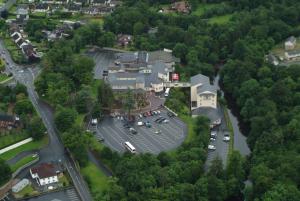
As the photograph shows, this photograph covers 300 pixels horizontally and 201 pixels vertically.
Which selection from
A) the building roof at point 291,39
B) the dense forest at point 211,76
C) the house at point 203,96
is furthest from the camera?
the building roof at point 291,39

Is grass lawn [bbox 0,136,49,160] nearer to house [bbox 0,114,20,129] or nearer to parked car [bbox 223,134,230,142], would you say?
house [bbox 0,114,20,129]

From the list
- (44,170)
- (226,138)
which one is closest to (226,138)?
(226,138)

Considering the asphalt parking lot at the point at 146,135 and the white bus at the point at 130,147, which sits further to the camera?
the asphalt parking lot at the point at 146,135

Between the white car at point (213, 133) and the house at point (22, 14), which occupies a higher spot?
the white car at point (213, 133)

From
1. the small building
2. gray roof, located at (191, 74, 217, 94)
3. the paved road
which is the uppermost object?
gray roof, located at (191, 74, 217, 94)

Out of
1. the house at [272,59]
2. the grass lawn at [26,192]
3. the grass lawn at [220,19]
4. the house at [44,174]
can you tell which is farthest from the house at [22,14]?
the grass lawn at [26,192]

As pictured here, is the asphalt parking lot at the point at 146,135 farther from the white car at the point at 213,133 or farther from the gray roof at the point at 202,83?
the gray roof at the point at 202,83

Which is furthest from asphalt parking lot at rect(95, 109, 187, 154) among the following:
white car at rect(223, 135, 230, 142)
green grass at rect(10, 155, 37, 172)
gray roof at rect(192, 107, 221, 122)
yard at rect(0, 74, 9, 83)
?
yard at rect(0, 74, 9, 83)
